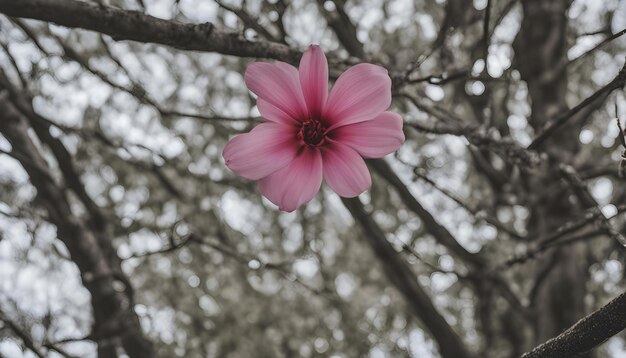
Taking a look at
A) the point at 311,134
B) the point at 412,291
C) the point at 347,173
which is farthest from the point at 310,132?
Answer: the point at 412,291

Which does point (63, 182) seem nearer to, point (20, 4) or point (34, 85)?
point (34, 85)

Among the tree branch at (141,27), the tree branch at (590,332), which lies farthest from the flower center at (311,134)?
the tree branch at (590,332)

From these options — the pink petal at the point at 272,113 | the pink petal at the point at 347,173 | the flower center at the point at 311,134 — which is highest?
the pink petal at the point at 272,113

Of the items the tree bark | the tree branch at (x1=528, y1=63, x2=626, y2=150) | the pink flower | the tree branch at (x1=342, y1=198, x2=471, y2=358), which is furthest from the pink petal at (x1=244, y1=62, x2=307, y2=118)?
the tree bark

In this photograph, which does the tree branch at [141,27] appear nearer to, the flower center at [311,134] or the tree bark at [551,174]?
the flower center at [311,134]

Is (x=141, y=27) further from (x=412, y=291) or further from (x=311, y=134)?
(x=412, y=291)

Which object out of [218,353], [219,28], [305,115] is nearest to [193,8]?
[219,28]
